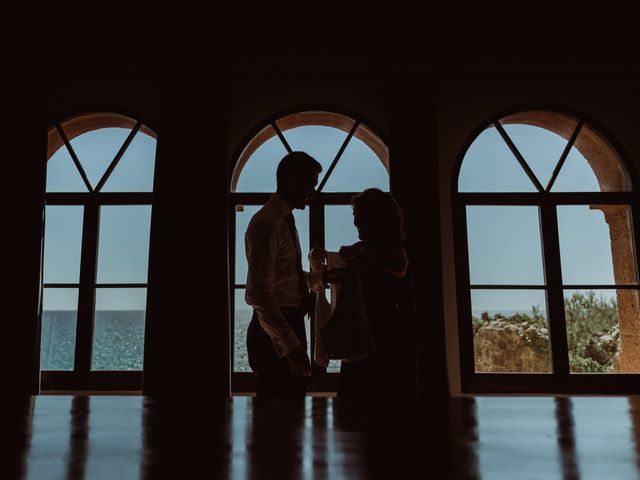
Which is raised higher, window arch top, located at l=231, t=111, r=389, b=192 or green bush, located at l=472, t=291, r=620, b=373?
window arch top, located at l=231, t=111, r=389, b=192

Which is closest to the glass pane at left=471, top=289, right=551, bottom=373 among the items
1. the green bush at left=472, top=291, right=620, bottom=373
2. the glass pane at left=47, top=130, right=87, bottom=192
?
the green bush at left=472, top=291, right=620, bottom=373

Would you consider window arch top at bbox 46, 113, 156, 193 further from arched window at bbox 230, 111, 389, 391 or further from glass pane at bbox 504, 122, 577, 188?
glass pane at bbox 504, 122, 577, 188

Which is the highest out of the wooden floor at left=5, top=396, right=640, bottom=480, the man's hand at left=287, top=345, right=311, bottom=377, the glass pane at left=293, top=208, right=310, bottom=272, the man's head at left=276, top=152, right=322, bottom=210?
the glass pane at left=293, top=208, right=310, bottom=272

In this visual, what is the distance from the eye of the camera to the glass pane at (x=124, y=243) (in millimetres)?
3932

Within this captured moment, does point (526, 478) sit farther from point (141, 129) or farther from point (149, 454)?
point (141, 129)

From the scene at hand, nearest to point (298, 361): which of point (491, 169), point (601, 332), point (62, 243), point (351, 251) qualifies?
point (351, 251)

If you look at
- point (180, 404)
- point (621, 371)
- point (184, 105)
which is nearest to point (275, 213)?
point (180, 404)

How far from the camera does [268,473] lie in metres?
0.26

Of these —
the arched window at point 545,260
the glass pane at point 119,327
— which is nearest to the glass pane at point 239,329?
the glass pane at point 119,327

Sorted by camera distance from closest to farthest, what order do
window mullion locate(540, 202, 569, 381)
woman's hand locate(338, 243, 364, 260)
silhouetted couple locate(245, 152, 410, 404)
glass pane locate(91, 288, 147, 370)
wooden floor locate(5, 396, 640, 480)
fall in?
wooden floor locate(5, 396, 640, 480)
silhouetted couple locate(245, 152, 410, 404)
woman's hand locate(338, 243, 364, 260)
window mullion locate(540, 202, 569, 381)
glass pane locate(91, 288, 147, 370)

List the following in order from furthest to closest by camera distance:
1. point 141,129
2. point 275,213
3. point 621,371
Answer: point 141,129
point 621,371
point 275,213

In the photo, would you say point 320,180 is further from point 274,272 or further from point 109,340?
point 274,272

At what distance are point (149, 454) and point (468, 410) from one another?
0.34 m

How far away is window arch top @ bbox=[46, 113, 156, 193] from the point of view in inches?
157
